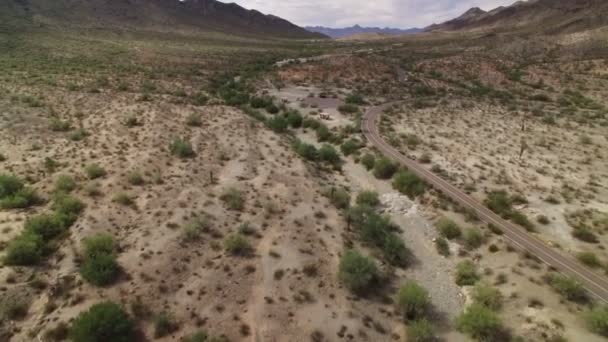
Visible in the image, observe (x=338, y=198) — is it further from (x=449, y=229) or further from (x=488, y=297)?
(x=488, y=297)

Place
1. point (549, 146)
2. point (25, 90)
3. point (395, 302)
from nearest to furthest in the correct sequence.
Result: point (395, 302) < point (549, 146) < point (25, 90)

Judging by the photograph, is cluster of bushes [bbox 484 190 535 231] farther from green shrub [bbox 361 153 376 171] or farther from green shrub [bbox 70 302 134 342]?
green shrub [bbox 70 302 134 342]

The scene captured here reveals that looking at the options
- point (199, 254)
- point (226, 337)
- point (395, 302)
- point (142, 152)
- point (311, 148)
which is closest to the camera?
point (226, 337)

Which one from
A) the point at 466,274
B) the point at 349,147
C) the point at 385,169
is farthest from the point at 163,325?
the point at 349,147

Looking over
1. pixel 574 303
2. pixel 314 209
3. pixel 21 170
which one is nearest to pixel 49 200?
pixel 21 170

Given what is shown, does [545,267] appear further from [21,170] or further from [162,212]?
[21,170]

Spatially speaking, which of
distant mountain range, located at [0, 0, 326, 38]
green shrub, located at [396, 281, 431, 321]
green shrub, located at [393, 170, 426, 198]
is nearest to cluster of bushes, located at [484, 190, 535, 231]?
green shrub, located at [393, 170, 426, 198]
